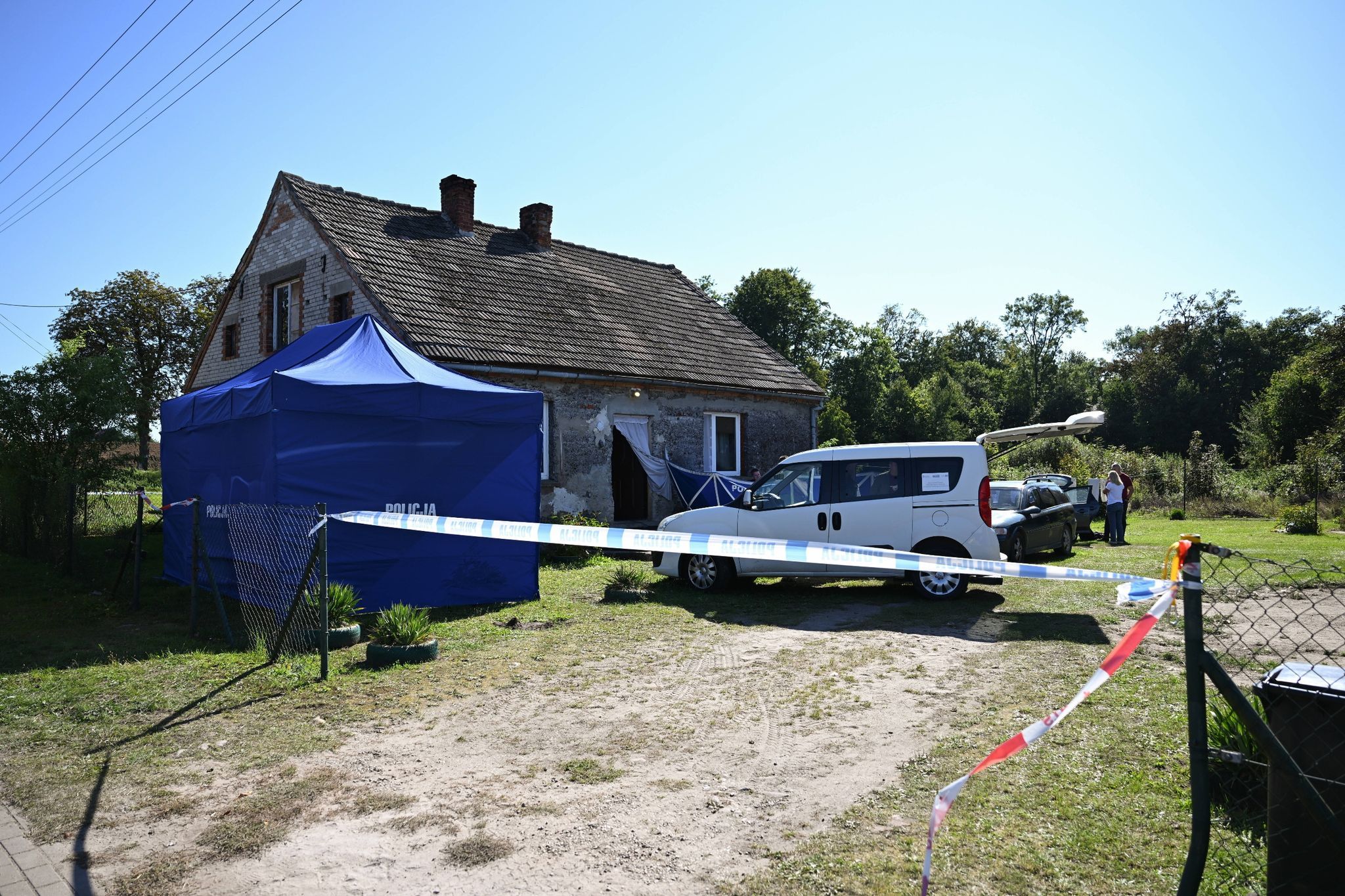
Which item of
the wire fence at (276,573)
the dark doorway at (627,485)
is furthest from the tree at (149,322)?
the wire fence at (276,573)

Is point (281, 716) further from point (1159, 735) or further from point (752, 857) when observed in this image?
point (1159, 735)

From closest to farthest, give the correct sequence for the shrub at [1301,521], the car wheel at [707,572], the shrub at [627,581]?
the shrub at [627,581] < the car wheel at [707,572] < the shrub at [1301,521]

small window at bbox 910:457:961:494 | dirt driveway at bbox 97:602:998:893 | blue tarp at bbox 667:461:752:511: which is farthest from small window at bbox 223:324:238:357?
dirt driveway at bbox 97:602:998:893

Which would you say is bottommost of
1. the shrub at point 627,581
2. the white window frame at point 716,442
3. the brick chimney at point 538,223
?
the shrub at point 627,581

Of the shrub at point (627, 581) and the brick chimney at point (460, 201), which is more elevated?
the brick chimney at point (460, 201)

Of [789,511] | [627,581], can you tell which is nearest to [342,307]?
[627,581]

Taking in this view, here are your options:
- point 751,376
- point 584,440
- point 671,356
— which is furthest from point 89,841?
point 751,376

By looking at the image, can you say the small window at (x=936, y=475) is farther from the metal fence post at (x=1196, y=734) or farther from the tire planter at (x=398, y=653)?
the metal fence post at (x=1196, y=734)

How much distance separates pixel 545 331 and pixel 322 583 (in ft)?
37.8

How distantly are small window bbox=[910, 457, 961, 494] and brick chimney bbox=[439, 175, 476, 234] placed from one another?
13402mm

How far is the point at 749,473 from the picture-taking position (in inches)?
797

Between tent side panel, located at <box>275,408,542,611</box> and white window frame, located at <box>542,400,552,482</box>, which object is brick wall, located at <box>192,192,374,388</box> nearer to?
white window frame, located at <box>542,400,552,482</box>

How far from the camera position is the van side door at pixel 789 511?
34.6 feet

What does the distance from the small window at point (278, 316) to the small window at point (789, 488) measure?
1256cm
